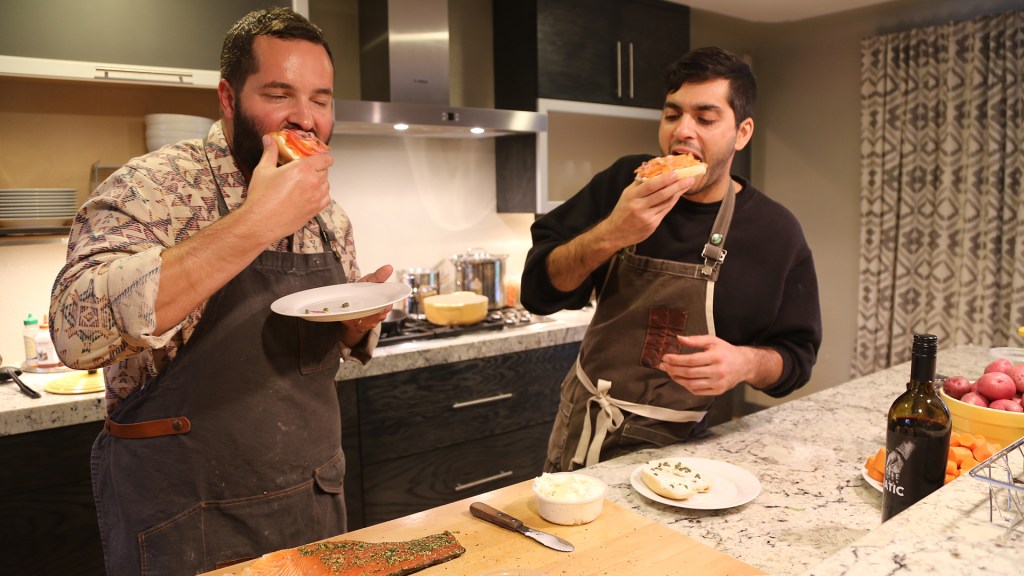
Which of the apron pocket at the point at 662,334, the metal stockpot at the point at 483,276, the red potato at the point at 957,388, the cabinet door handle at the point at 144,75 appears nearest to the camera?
the red potato at the point at 957,388

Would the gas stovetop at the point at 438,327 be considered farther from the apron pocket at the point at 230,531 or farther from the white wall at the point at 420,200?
the apron pocket at the point at 230,531

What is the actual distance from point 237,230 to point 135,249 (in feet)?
0.72

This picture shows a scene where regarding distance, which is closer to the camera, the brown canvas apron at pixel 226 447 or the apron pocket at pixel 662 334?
the brown canvas apron at pixel 226 447

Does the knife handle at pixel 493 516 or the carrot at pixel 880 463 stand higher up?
the carrot at pixel 880 463

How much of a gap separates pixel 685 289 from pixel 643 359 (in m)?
0.21

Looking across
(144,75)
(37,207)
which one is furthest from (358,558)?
(144,75)

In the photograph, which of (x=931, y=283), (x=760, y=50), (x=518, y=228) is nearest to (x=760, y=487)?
(x=518, y=228)

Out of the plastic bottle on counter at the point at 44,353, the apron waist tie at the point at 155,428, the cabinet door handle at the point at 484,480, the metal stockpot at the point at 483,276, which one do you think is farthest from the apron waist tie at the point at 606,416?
the plastic bottle on counter at the point at 44,353

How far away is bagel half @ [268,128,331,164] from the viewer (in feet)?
4.47

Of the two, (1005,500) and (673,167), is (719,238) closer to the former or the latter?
(673,167)

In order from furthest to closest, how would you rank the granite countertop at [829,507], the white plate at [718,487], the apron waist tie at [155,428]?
the apron waist tie at [155,428]
the white plate at [718,487]
the granite countertop at [829,507]

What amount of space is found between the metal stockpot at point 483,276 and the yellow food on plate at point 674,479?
2.27m

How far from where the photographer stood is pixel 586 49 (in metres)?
3.62

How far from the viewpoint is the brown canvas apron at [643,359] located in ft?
5.55
